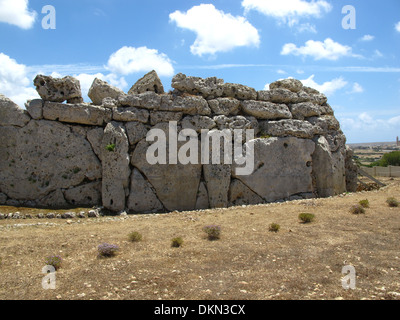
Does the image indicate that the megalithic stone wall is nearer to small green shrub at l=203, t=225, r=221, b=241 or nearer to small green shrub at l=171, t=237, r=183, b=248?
small green shrub at l=203, t=225, r=221, b=241

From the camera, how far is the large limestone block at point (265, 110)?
15.2 metres

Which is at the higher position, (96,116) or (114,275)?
(96,116)

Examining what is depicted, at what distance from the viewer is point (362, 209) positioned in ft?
36.1

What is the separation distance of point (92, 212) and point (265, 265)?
24.3 ft

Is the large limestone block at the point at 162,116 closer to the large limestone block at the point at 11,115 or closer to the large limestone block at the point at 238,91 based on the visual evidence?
the large limestone block at the point at 238,91

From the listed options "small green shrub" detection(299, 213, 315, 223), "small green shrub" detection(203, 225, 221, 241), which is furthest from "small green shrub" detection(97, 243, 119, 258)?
"small green shrub" detection(299, 213, 315, 223)

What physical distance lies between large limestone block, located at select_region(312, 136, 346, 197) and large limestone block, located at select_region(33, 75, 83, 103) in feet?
36.1

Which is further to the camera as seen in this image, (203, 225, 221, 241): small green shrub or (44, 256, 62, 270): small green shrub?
(203, 225, 221, 241): small green shrub

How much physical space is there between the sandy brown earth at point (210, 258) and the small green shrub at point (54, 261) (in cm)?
17

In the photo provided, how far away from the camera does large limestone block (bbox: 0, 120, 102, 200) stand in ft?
41.6

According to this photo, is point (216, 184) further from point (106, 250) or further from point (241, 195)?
point (106, 250)
